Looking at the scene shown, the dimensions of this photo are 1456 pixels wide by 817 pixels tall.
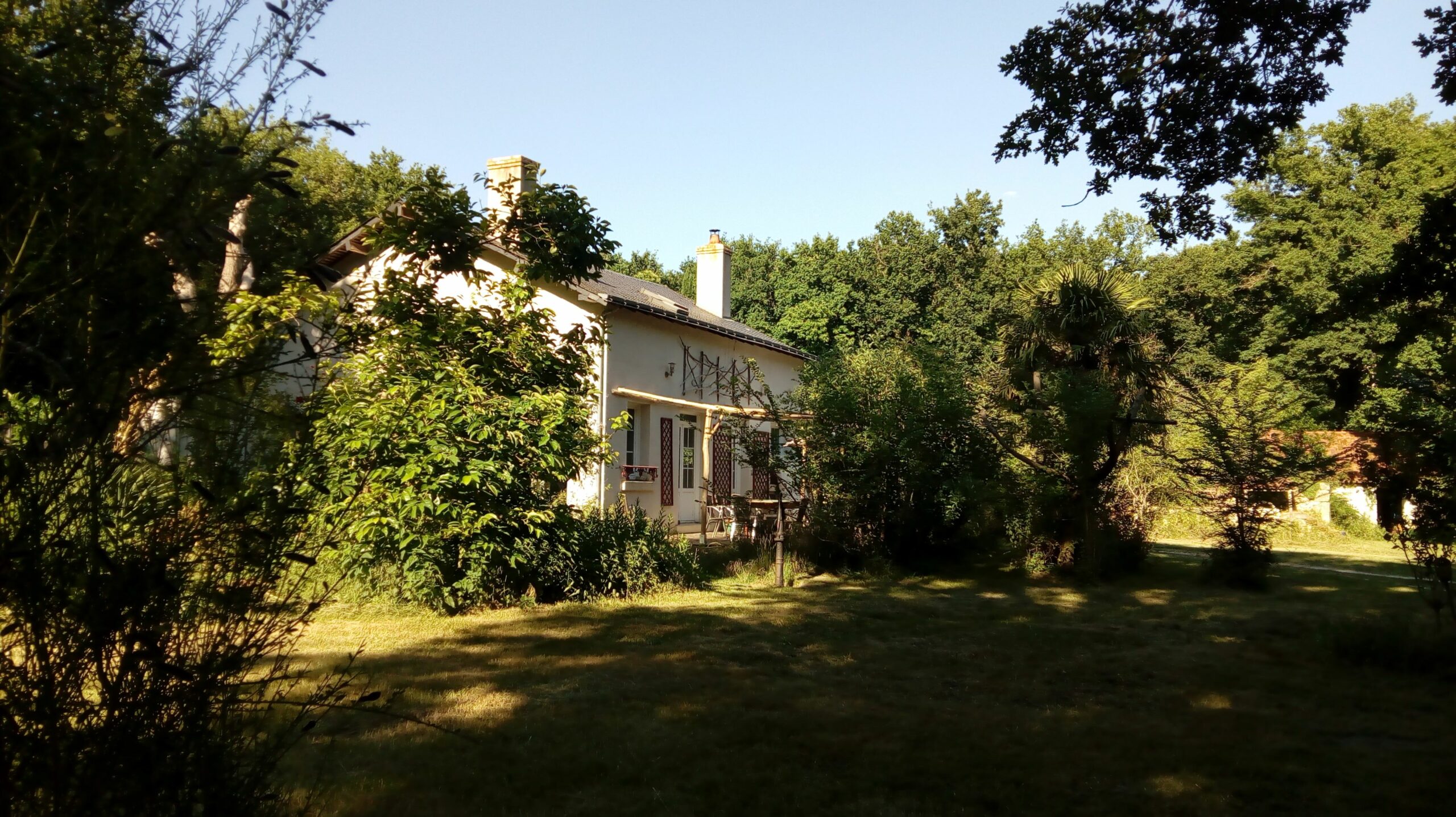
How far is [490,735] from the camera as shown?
5.75 m

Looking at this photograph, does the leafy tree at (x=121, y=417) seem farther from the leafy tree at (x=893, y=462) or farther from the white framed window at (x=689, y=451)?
the white framed window at (x=689, y=451)

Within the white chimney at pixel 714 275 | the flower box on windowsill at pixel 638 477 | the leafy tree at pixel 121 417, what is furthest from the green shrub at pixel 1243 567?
the white chimney at pixel 714 275

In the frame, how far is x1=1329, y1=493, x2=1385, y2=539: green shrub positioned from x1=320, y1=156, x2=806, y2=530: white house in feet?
51.6

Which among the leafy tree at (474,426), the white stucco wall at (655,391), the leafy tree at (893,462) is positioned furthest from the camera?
the white stucco wall at (655,391)

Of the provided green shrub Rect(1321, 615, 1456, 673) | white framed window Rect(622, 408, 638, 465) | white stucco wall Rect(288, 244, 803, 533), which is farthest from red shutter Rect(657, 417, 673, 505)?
green shrub Rect(1321, 615, 1456, 673)

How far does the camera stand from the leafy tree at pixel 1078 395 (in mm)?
13648

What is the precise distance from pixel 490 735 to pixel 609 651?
8.81 ft

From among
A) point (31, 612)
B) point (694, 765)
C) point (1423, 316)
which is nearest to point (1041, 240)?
point (1423, 316)

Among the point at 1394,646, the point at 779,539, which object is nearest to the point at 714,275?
the point at 779,539

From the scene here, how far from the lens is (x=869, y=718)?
641cm

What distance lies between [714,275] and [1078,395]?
1716 cm

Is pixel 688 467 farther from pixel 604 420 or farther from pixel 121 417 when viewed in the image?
pixel 121 417

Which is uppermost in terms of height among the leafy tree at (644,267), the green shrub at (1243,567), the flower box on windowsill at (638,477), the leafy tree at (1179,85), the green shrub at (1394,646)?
the leafy tree at (644,267)

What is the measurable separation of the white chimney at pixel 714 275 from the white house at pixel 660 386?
2.56m
